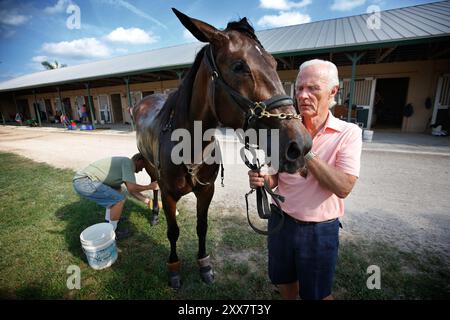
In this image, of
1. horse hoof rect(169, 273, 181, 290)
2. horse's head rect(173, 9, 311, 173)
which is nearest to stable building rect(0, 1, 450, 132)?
horse's head rect(173, 9, 311, 173)

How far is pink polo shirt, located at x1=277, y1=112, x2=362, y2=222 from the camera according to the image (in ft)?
4.37

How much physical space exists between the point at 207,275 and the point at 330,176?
181 cm

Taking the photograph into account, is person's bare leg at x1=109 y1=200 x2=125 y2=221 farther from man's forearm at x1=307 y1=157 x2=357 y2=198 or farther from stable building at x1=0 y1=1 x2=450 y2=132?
stable building at x1=0 y1=1 x2=450 y2=132

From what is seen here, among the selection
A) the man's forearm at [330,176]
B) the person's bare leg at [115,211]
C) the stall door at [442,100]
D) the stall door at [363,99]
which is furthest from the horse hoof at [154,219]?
the stall door at [442,100]

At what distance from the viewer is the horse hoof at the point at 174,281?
233 centimetres

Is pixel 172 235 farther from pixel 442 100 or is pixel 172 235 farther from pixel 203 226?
pixel 442 100

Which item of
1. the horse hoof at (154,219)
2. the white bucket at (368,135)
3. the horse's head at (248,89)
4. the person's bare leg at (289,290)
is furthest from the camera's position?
the white bucket at (368,135)

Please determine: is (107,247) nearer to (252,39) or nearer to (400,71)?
(252,39)

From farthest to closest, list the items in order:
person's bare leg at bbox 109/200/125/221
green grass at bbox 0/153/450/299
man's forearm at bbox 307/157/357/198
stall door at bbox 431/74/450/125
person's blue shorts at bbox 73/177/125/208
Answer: stall door at bbox 431/74/450/125 < person's bare leg at bbox 109/200/125/221 < person's blue shorts at bbox 73/177/125/208 < green grass at bbox 0/153/450/299 < man's forearm at bbox 307/157/357/198

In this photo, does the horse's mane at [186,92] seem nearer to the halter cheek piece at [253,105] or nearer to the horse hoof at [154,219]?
the halter cheek piece at [253,105]

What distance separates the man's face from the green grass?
1.83 m

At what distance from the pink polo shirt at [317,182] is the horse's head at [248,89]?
35cm

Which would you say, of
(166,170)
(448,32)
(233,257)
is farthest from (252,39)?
(448,32)
